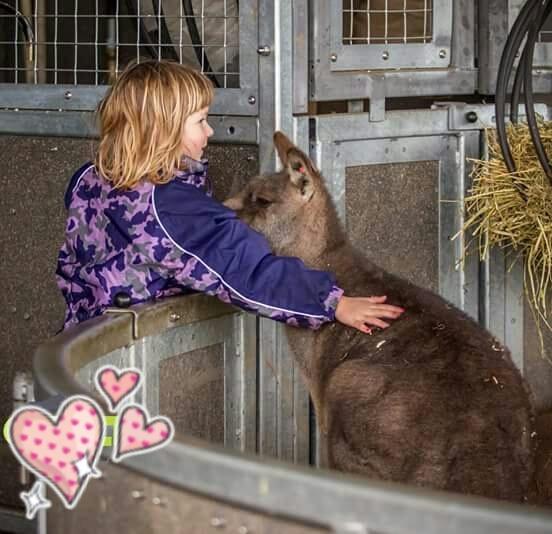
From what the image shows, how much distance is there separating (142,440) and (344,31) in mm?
4113

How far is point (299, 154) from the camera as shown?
4609 mm

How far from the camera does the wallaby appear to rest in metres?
3.75

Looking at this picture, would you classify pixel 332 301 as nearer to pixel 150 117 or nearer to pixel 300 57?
pixel 150 117

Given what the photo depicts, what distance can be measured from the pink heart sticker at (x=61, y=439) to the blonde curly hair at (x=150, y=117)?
97.7 inches

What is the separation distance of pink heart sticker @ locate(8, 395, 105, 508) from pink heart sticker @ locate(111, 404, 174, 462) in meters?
0.03

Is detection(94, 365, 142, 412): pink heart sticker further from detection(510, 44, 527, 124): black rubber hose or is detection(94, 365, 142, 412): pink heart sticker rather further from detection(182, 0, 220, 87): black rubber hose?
detection(510, 44, 527, 124): black rubber hose

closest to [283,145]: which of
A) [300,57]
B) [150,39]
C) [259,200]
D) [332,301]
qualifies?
[259,200]

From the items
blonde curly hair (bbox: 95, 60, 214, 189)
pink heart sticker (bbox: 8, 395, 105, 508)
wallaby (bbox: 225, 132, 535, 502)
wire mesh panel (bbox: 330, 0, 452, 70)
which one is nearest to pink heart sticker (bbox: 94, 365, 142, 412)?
pink heart sticker (bbox: 8, 395, 105, 508)

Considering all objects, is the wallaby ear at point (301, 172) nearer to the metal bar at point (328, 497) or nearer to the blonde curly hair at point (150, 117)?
the blonde curly hair at point (150, 117)

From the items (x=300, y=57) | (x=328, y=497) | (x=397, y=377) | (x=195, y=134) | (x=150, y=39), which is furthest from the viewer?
(x=150, y=39)

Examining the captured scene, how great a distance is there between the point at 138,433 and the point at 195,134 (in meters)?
2.74

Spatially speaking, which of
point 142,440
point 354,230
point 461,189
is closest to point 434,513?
point 142,440

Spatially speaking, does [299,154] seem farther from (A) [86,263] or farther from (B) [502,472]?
(B) [502,472]

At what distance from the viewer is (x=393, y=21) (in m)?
5.78
